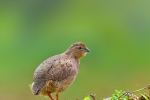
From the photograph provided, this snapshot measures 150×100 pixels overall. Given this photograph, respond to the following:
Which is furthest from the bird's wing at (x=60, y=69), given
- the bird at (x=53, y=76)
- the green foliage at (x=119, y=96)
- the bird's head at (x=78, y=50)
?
the green foliage at (x=119, y=96)

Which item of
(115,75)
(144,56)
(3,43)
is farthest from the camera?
(3,43)

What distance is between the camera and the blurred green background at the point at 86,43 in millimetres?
13927

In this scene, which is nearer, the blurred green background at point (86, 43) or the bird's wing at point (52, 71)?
the bird's wing at point (52, 71)

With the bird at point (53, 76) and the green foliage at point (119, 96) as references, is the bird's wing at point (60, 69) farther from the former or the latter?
the green foliage at point (119, 96)

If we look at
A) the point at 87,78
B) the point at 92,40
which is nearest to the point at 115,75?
the point at 87,78

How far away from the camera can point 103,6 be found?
18781 millimetres

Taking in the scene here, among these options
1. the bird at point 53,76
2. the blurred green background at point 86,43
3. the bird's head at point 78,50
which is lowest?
the bird at point 53,76

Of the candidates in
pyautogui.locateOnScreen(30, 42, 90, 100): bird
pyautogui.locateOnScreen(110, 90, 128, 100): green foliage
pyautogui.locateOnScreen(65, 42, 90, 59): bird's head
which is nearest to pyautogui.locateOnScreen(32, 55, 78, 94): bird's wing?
pyautogui.locateOnScreen(30, 42, 90, 100): bird

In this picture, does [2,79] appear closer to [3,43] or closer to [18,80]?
[18,80]

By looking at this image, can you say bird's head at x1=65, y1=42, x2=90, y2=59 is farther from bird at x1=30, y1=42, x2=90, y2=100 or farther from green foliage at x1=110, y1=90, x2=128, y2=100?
green foliage at x1=110, y1=90, x2=128, y2=100

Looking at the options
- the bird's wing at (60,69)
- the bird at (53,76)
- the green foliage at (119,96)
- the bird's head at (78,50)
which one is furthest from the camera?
the bird's head at (78,50)

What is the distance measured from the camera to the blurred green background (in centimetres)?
1393

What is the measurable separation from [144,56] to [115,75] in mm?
1503

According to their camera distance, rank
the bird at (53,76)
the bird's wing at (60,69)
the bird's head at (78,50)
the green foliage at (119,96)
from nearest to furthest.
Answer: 1. the green foliage at (119,96)
2. the bird at (53,76)
3. the bird's wing at (60,69)
4. the bird's head at (78,50)
